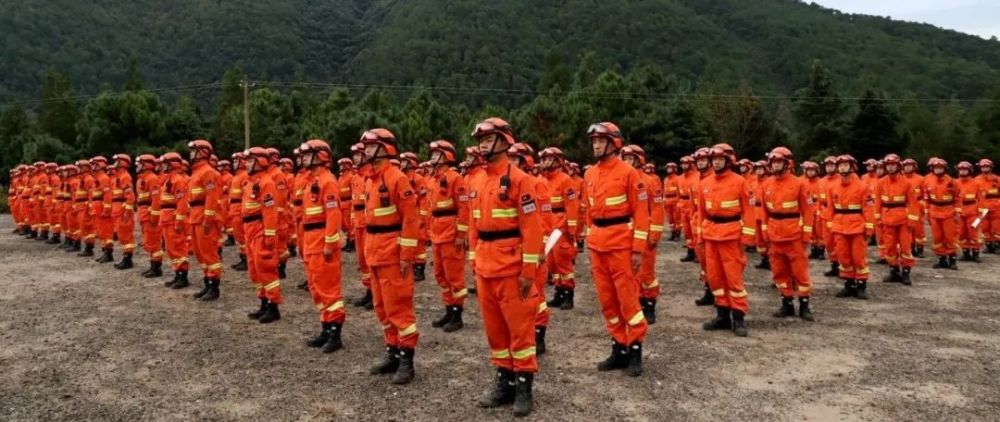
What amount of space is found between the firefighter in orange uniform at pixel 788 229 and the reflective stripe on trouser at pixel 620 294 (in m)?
3.59

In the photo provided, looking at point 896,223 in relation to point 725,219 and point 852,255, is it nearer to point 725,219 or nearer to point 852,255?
point 852,255

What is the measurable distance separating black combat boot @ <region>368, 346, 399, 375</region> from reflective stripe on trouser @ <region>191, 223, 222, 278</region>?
16.5 feet

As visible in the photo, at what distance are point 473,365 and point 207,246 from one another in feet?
18.4

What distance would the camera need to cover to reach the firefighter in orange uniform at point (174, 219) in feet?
36.8

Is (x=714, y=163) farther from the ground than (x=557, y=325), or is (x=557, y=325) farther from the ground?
(x=714, y=163)

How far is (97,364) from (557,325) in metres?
5.47

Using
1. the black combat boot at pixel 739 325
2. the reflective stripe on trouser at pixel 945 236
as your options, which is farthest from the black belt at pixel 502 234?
the reflective stripe on trouser at pixel 945 236

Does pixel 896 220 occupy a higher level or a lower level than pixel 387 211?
lower

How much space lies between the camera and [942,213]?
14359 mm

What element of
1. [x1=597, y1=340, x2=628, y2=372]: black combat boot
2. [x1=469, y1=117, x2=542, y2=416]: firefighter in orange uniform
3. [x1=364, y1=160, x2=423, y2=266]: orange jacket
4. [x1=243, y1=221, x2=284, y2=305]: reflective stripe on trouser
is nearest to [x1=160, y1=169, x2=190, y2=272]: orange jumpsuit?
[x1=243, y1=221, x2=284, y2=305]: reflective stripe on trouser

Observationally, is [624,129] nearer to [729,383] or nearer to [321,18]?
[729,383]

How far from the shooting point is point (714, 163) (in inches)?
330

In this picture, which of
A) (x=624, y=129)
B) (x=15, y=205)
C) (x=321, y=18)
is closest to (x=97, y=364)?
(x=15, y=205)

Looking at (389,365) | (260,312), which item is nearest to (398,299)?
(389,365)
